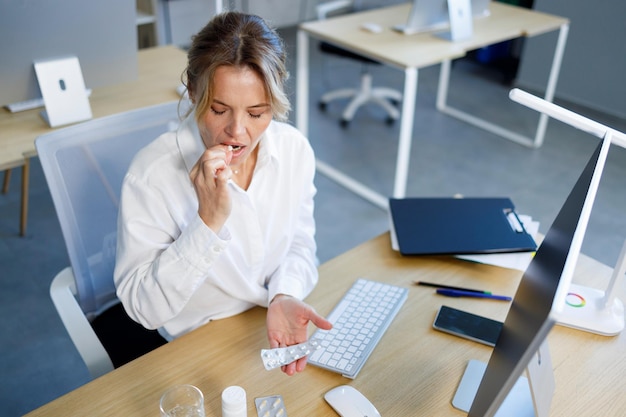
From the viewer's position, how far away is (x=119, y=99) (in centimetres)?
216

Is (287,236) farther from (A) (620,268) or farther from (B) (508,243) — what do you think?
(A) (620,268)

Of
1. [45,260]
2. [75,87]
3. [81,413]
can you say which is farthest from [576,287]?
[45,260]

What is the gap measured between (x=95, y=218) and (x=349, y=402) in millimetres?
743

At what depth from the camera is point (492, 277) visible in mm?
1361

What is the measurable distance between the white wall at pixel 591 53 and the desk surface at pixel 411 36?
76 centimetres

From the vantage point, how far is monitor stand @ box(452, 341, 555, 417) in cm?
82

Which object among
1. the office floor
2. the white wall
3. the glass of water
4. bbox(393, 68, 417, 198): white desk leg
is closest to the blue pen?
the glass of water

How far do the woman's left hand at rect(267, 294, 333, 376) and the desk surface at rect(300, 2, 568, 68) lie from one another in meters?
1.72

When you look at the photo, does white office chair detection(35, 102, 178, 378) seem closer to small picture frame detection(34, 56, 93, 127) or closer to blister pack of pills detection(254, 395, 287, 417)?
blister pack of pills detection(254, 395, 287, 417)

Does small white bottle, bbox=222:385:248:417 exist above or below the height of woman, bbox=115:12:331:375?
below

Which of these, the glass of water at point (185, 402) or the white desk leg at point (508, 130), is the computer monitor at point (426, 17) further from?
the glass of water at point (185, 402)

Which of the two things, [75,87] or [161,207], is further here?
[75,87]

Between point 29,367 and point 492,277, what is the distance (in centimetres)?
162

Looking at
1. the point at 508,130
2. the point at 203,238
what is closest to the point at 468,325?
the point at 203,238
